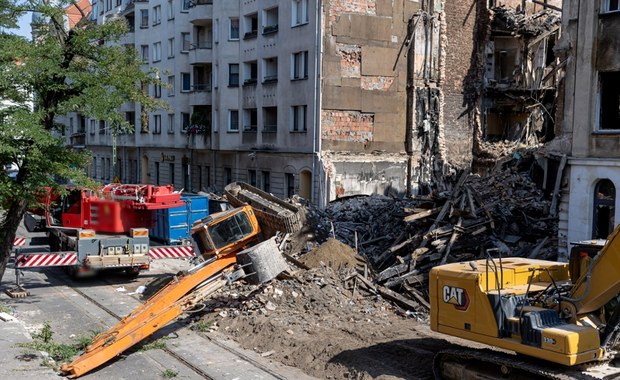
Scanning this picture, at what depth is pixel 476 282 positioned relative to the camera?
10148mm

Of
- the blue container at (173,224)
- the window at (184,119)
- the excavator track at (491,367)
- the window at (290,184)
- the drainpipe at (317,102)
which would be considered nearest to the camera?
the excavator track at (491,367)

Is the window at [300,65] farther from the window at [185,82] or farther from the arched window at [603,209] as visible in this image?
the arched window at [603,209]

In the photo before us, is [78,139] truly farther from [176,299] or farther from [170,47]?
[176,299]

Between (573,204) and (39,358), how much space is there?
44.0 ft

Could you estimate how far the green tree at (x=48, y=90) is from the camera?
47.0ft

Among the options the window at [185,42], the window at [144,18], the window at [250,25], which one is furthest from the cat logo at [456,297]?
the window at [144,18]

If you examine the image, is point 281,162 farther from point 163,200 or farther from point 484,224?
point 484,224

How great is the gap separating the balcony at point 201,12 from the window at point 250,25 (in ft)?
13.4

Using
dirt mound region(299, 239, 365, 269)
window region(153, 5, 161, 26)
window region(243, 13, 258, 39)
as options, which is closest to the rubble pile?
dirt mound region(299, 239, 365, 269)

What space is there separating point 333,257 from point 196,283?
4.40 meters

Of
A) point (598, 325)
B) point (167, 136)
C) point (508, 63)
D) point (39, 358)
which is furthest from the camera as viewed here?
point (167, 136)

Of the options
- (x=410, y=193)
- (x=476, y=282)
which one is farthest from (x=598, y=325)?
(x=410, y=193)

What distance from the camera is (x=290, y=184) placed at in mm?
32781

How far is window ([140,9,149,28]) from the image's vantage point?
48750 mm
